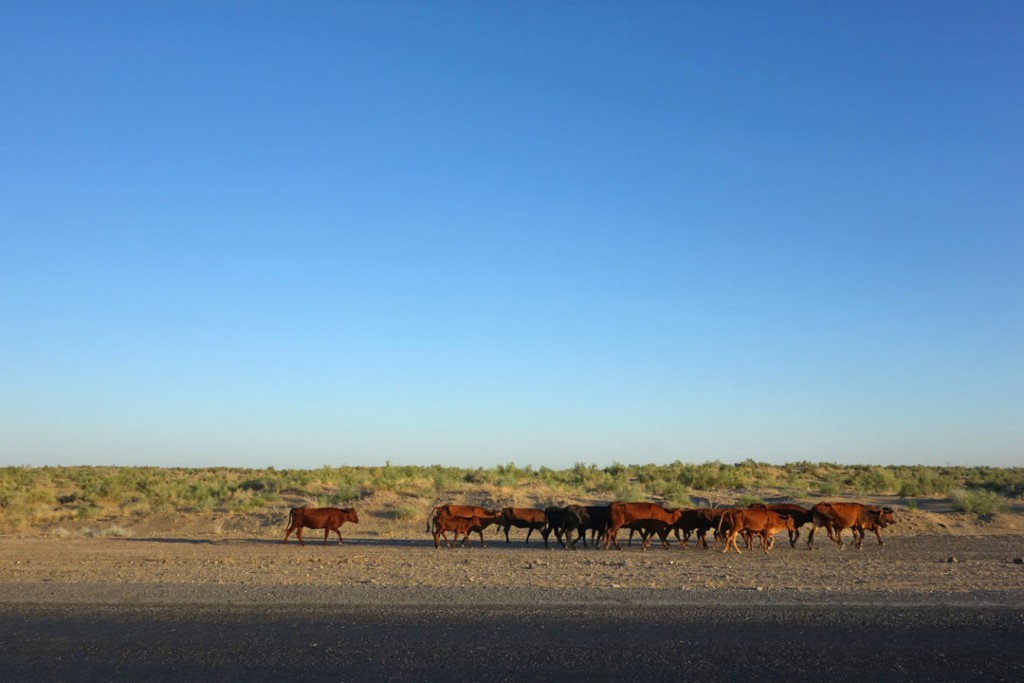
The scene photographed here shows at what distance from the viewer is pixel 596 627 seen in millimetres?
12977

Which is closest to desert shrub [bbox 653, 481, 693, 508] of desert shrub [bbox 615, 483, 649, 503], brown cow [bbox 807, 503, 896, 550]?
desert shrub [bbox 615, 483, 649, 503]

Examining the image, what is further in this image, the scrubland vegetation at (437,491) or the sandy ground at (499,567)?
the scrubland vegetation at (437,491)

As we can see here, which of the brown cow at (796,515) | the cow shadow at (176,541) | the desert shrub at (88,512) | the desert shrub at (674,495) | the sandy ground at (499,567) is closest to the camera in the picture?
the sandy ground at (499,567)

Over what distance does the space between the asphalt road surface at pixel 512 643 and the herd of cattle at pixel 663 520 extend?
10.3 m

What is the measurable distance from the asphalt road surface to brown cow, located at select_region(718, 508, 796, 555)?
997cm

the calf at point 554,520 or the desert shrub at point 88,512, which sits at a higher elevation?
the calf at point 554,520

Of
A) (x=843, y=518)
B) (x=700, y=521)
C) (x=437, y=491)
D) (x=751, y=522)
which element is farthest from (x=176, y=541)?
(x=843, y=518)

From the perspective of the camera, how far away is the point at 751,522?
24734mm

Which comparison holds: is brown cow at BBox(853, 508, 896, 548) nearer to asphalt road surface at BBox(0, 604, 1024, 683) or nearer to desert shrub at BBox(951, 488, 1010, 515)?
desert shrub at BBox(951, 488, 1010, 515)

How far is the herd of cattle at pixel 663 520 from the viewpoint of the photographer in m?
25.1

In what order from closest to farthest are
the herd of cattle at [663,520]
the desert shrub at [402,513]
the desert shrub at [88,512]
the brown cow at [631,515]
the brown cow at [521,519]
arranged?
the herd of cattle at [663,520] < the brown cow at [631,515] < the brown cow at [521,519] < the desert shrub at [402,513] < the desert shrub at [88,512]

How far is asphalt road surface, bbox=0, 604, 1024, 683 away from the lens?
10.2 metres

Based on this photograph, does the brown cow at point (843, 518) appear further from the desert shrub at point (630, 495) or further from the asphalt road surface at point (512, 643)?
the desert shrub at point (630, 495)

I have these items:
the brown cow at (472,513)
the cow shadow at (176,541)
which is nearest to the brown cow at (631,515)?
the brown cow at (472,513)
